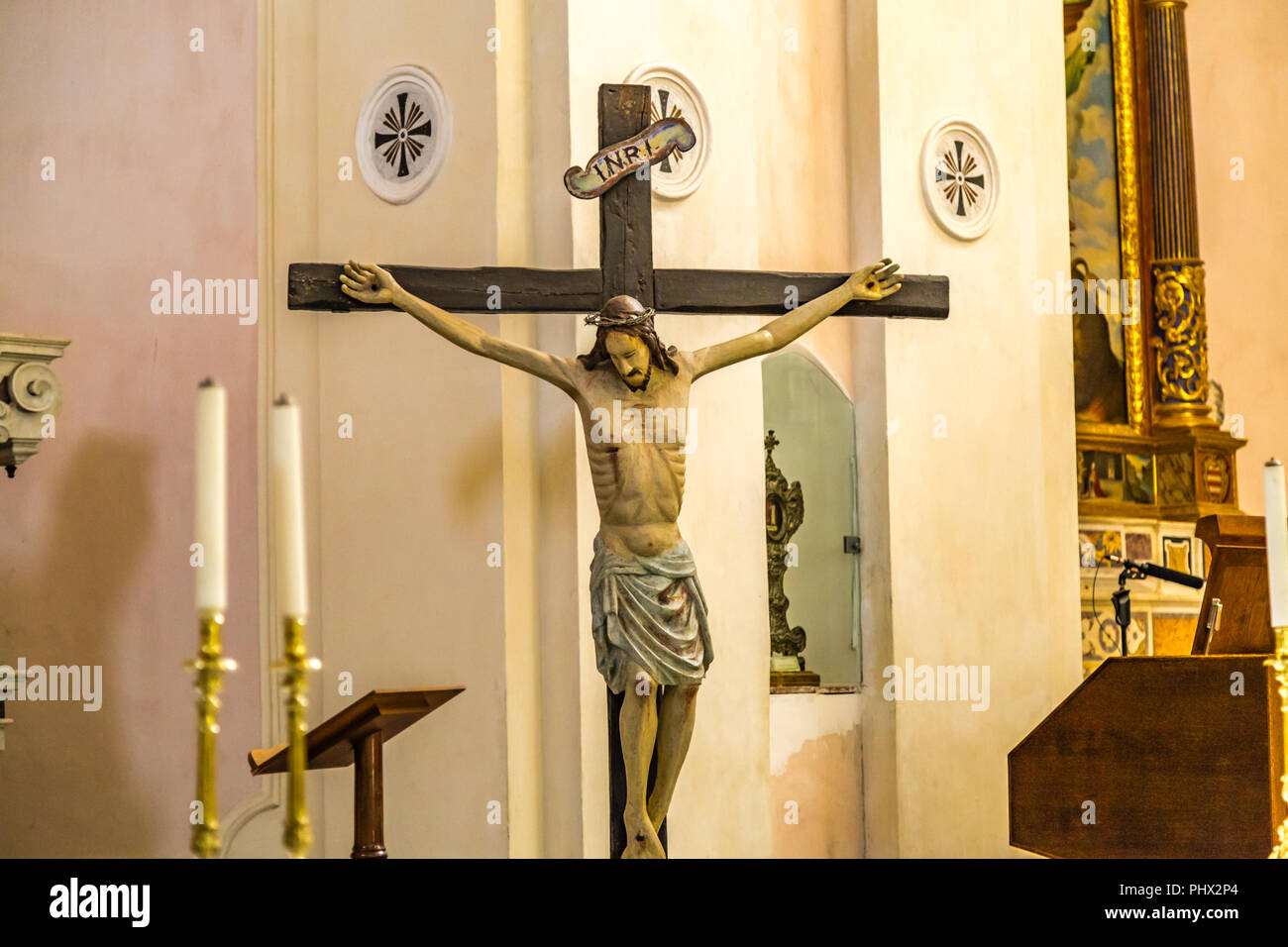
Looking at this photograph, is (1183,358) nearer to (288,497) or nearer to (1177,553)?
(1177,553)

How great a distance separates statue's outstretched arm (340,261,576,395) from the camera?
570 cm

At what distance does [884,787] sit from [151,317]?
3908mm

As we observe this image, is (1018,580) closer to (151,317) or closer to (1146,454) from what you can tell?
(1146,454)

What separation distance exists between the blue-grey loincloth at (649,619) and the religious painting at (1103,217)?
3.55m

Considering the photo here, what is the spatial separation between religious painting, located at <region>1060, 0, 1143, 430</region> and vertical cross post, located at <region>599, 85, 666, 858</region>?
3251 mm

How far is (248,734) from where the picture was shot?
6.87 m

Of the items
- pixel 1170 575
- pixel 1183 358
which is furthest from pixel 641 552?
pixel 1183 358

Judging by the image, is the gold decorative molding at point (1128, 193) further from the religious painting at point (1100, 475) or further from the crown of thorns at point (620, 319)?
the crown of thorns at point (620, 319)

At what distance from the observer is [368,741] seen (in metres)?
4.95

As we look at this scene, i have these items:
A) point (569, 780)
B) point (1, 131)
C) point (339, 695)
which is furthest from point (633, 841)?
point (1, 131)

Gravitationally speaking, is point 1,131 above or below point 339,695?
above

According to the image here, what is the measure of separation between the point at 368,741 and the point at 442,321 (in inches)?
62.3

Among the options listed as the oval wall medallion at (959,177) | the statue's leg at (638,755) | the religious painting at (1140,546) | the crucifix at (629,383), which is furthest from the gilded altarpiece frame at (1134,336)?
the statue's leg at (638,755)

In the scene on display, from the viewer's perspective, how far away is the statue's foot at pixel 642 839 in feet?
18.1
